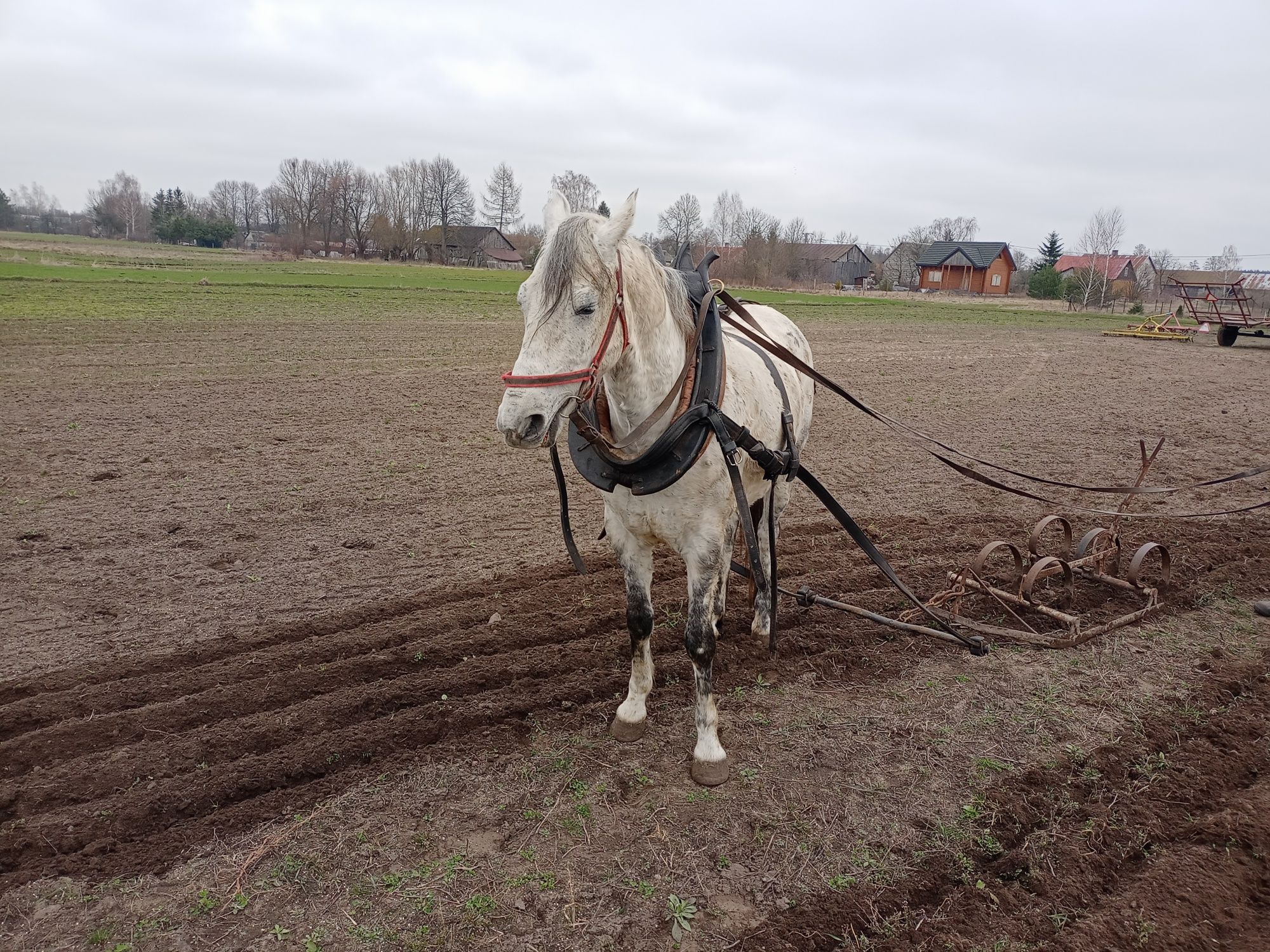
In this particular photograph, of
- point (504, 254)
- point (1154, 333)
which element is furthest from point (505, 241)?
point (1154, 333)

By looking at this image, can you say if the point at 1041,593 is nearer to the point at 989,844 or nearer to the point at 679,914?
the point at 989,844

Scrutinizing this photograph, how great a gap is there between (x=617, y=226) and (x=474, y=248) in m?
87.0

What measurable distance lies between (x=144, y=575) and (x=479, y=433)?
5.57 metres

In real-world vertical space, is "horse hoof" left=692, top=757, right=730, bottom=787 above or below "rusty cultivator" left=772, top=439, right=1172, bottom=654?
below

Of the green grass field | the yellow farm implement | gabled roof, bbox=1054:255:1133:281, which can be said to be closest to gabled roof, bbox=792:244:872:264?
gabled roof, bbox=1054:255:1133:281

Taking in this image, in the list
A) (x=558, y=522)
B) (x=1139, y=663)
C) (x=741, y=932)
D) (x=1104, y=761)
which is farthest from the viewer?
(x=558, y=522)

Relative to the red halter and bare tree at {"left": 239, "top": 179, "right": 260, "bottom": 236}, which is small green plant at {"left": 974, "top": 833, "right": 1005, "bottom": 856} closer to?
the red halter

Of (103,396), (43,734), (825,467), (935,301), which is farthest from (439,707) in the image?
(935,301)

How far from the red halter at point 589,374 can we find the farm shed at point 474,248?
7825 cm

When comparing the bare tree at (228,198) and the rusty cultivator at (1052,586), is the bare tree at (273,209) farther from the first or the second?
the rusty cultivator at (1052,586)

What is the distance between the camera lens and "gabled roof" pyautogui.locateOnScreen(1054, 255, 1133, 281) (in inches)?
3002

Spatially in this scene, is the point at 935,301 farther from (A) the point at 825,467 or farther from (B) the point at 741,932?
(B) the point at 741,932

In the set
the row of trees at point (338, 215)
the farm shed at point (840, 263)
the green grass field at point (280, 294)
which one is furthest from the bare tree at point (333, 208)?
the farm shed at point (840, 263)

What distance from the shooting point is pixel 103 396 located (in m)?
12.5
